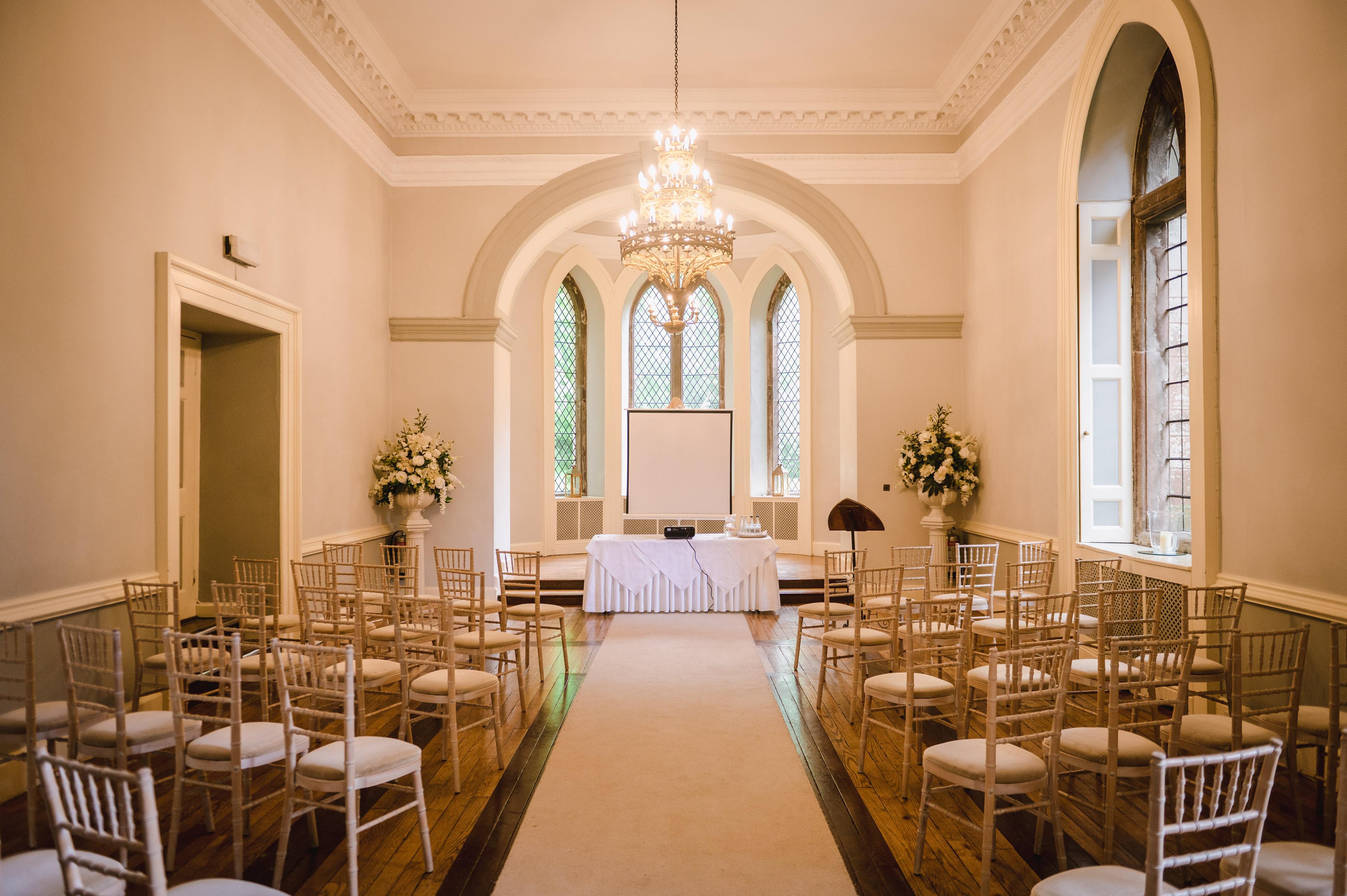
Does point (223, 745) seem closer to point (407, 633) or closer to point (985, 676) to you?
point (407, 633)

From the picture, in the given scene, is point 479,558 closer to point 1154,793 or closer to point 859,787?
point 859,787

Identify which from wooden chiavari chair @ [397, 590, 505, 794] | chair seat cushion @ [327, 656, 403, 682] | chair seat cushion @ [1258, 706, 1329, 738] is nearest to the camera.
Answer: chair seat cushion @ [1258, 706, 1329, 738]

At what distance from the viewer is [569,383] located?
1323 cm

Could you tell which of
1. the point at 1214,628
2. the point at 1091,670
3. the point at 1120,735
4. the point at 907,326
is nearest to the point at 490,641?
the point at 1091,670

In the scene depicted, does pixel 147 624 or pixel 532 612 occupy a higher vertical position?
pixel 147 624

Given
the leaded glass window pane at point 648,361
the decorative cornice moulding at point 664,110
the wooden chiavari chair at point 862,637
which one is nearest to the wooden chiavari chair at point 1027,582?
the wooden chiavari chair at point 862,637

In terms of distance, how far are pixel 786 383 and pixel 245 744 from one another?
10641 mm

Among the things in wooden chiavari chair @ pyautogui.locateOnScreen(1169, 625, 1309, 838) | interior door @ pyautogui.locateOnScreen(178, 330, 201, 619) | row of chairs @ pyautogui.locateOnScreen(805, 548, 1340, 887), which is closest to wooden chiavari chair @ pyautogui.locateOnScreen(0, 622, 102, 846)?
interior door @ pyautogui.locateOnScreen(178, 330, 201, 619)

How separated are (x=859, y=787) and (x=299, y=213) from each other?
19.8 ft

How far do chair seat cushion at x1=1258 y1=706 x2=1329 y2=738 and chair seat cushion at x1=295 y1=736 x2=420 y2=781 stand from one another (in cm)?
338

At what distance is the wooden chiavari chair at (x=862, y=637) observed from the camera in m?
4.81

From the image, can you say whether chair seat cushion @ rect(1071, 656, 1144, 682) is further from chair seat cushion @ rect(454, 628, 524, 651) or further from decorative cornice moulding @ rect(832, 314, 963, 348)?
decorative cornice moulding @ rect(832, 314, 963, 348)

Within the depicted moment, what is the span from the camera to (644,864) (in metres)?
3.29

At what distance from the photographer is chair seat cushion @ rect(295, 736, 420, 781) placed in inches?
118
